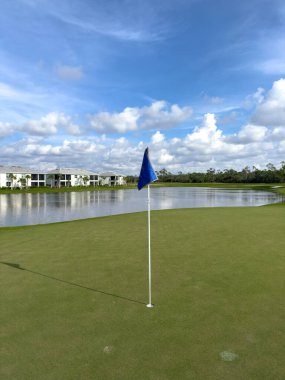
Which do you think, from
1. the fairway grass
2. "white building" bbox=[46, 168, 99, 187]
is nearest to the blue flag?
the fairway grass

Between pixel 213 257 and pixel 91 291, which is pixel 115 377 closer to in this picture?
pixel 91 291

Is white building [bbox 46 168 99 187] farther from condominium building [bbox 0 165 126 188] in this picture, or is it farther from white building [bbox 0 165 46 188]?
white building [bbox 0 165 46 188]

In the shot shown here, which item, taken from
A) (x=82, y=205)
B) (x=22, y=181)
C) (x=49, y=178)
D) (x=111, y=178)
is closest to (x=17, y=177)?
(x=22, y=181)

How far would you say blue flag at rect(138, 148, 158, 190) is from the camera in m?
5.85

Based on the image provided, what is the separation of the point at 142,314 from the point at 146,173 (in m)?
2.66

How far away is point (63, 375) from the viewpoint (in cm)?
395

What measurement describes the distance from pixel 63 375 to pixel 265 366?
2.68m

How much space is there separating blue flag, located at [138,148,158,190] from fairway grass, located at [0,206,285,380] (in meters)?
2.49

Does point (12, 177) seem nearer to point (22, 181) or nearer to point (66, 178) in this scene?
point (22, 181)

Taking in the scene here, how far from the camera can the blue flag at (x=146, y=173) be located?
5.85 m

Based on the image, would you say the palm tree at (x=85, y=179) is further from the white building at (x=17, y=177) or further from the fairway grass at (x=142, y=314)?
the fairway grass at (x=142, y=314)

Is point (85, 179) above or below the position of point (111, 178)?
below

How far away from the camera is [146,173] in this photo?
5.94m

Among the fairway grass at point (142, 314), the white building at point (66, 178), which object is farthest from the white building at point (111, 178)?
the fairway grass at point (142, 314)
